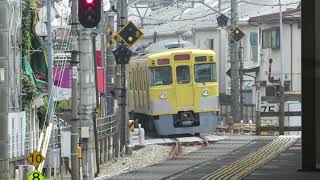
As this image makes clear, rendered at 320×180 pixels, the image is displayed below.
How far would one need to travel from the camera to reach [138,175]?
51.7 feet

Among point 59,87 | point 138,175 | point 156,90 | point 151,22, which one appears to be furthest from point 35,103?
point 151,22

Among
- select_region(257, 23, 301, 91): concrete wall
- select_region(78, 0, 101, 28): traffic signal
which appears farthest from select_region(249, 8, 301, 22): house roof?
select_region(78, 0, 101, 28): traffic signal

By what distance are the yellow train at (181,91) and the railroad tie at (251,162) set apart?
5336 mm

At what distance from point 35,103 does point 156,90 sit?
16.7 feet

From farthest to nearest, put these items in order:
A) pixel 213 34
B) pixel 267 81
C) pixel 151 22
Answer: pixel 151 22 < pixel 213 34 < pixel 267 81

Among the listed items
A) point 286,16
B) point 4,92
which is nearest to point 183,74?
point 286,16

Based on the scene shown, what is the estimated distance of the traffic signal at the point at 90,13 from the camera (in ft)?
40.4

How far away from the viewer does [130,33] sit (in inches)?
867

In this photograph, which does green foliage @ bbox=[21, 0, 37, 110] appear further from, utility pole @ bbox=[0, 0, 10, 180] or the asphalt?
utility pole @ bbox=[0, 0, 10, 180]

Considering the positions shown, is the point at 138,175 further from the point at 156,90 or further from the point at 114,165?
the point at 156,90

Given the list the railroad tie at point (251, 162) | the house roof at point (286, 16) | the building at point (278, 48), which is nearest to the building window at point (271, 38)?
the building at point (278, 48)

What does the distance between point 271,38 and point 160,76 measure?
1399 centimetres

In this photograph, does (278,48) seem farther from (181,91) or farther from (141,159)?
(141,159)

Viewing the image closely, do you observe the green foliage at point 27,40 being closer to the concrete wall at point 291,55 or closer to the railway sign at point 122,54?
the railway sign at point 122,54
